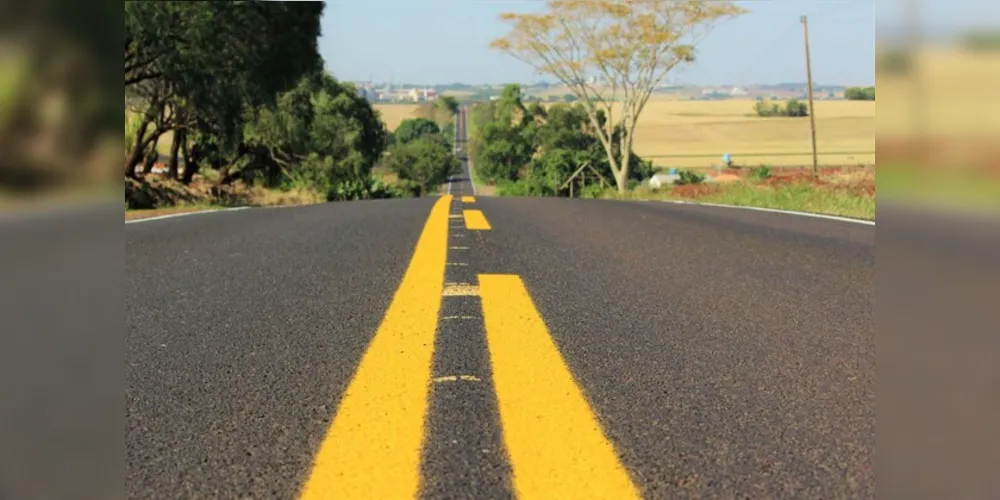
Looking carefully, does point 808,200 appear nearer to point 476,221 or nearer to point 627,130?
point 476,221

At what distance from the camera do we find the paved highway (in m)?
1.42

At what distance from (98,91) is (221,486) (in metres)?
0.91

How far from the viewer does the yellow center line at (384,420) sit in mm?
1354

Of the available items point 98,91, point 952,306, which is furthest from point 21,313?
point 952,306

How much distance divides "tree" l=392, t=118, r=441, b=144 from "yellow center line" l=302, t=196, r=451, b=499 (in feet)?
348

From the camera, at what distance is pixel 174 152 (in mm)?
28344

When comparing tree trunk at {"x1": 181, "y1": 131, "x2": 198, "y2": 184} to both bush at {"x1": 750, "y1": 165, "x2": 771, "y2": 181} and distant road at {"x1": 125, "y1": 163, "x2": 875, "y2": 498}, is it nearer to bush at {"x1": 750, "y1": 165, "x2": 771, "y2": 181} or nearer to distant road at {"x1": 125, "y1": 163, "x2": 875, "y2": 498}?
bush at {"x1": 750, "y1": 165, "x2": 771, "y2": 181}

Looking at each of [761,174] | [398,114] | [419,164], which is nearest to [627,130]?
[761,174]

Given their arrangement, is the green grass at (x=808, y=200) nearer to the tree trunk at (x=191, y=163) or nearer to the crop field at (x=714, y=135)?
the crop field at (x=714, y=135)

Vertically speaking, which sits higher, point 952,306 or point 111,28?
point 111,28

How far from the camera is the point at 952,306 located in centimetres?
78

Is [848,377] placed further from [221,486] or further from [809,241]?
[809,241]

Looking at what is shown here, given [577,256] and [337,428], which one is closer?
[337,428]

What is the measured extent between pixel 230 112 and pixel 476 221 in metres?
15.3
